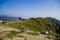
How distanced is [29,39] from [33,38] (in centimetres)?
307

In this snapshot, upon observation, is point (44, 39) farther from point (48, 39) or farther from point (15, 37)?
point (15, 37)

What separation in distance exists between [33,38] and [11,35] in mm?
11208

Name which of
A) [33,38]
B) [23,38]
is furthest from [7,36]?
[33,38]

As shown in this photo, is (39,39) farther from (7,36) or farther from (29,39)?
(7,36)

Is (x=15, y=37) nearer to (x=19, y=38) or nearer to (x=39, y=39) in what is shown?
(x=19, y=38)

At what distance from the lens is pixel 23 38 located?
230 feet

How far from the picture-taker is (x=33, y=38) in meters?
72.6

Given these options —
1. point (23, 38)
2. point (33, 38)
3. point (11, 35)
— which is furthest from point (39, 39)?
point (11, 35)

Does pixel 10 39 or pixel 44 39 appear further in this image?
pixel 44 39

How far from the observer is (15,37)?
70625mm

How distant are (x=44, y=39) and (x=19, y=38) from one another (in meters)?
13.7

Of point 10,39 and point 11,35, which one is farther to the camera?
point 11,35

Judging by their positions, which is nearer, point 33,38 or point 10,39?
point 10,39

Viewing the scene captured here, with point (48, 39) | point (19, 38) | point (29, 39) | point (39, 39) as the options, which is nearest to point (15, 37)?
point (19, 38)
